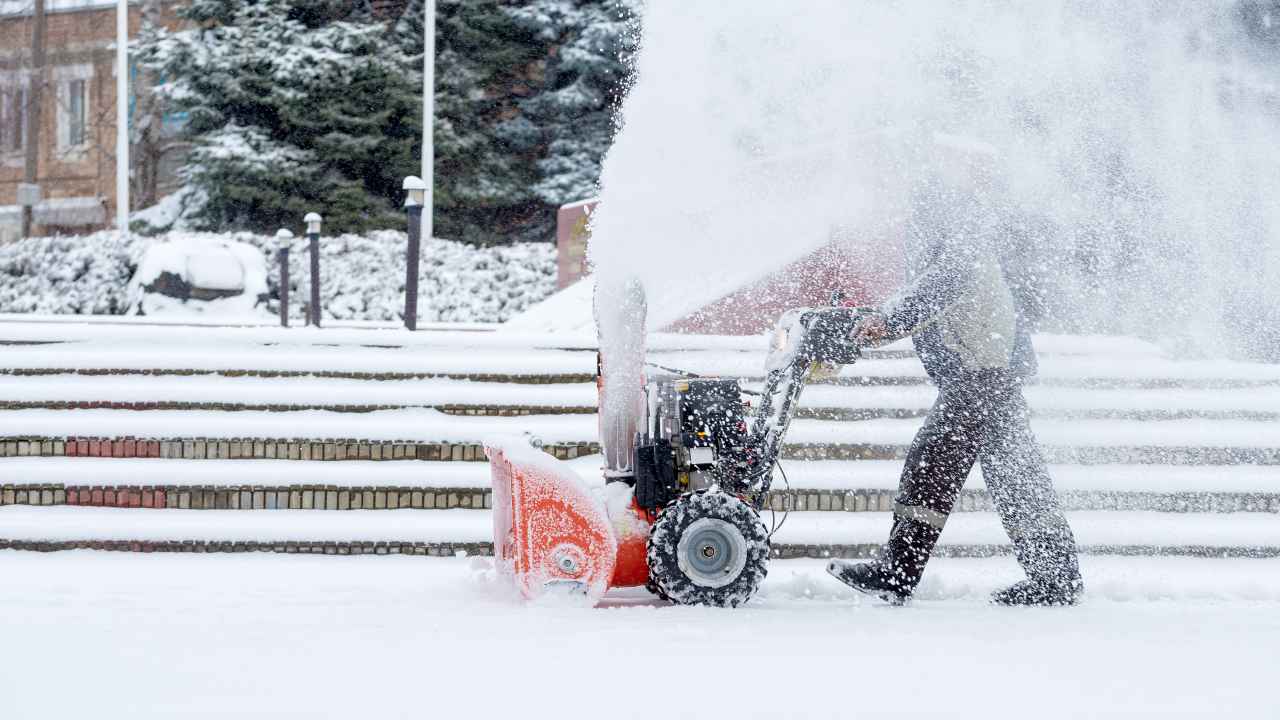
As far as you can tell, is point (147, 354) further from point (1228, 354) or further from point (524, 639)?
point (1228, 354)

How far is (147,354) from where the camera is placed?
5.81 metres

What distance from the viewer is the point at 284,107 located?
18391 millimetres

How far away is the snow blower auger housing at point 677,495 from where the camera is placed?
3818 mm

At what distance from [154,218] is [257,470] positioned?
653 inches

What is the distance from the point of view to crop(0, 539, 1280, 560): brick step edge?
16.5 ft

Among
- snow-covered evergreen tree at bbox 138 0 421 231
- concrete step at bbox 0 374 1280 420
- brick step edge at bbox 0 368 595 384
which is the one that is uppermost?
snow-covered evergreen tree at bbox 138 0 421 231

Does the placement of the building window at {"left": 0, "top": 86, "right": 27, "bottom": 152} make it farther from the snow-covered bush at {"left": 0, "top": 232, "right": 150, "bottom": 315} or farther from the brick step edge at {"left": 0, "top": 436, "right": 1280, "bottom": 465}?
the brick step edge at {"left": 0, "top": 436, "right": 1280, "bottom": 465}

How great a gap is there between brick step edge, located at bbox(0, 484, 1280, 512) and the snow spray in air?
45.8 inches

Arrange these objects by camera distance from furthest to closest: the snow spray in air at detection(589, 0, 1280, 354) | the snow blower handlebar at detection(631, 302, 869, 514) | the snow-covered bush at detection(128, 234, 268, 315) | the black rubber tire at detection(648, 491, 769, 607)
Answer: the snow-covered bush at detection(128, 234, 268, 315) < the snow spray in air at detection(589, 0, 1280, 354) < the snow blower handlebar at detection(631, 302, 869, 514) < the black rubber tire at detection(648, 491, 769, 607)

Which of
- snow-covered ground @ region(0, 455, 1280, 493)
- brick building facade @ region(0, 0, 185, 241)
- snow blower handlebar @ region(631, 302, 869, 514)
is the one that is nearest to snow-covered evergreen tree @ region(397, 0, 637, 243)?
brick building facade @ region(0, 0, 185, 241)

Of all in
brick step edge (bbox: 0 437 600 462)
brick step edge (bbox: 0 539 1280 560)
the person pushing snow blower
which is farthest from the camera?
brick step edge (bbox: 0 437 600 462)

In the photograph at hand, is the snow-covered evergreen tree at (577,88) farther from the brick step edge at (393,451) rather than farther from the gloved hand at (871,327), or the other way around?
the gloved hand at (871,327)

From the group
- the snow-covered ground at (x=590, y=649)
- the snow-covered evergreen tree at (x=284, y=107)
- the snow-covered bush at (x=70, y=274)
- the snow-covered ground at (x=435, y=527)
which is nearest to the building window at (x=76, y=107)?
the snow-covered evergreen tree at (x=284, y=107)

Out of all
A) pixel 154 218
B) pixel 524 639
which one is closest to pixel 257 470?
pixel 524 639
